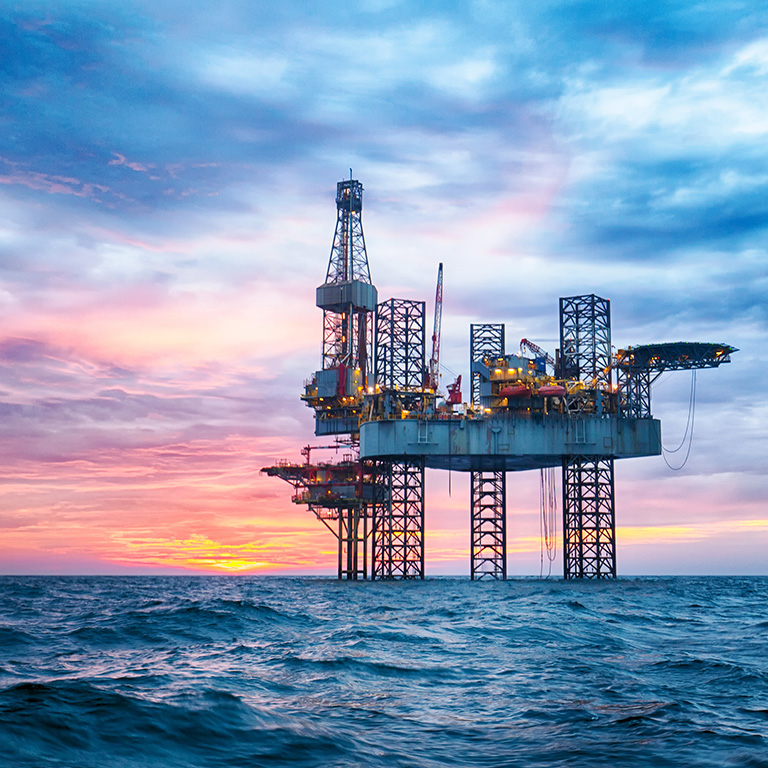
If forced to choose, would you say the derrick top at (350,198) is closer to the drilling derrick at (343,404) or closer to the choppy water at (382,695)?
the drilling derrick at (343,404)

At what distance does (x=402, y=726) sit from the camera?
1388 cm

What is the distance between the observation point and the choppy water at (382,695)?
1218 centimetres

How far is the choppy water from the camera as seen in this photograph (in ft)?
40.0

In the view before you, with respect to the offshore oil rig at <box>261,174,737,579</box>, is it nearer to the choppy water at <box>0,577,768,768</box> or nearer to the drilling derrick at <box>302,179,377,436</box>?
the drilling derrick at <box>302,179,377,436</box>

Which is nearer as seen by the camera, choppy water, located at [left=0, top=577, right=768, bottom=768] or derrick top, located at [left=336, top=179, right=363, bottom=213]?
choppy water, located at [left=0, top=577, right=768, bottom=768]

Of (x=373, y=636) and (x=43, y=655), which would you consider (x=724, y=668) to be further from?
(x=43, y=655)

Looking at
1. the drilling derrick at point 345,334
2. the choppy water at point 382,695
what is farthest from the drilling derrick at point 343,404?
the choppy water at point 382,695

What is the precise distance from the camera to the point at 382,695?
16656 millimetres

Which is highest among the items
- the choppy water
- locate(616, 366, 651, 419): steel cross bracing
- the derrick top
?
the derrick top

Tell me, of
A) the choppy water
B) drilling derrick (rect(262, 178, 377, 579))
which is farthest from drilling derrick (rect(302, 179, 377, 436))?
the choppy water

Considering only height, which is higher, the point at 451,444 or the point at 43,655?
the point at 451,444

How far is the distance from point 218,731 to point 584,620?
22641 millimetres

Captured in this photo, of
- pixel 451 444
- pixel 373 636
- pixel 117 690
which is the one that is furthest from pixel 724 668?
pixel 451 444

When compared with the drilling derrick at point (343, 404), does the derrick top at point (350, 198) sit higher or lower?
higher
